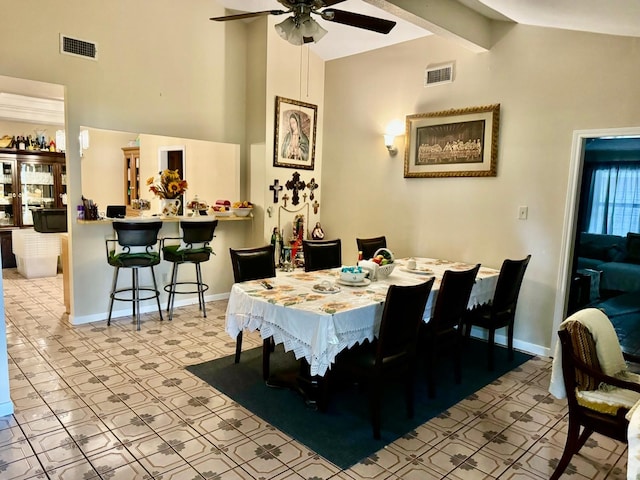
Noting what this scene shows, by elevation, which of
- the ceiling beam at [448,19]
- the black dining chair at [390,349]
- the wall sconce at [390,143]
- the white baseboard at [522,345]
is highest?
the ceiling beam at [448,19]

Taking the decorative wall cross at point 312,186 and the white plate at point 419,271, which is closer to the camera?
the white plate at point 419,271

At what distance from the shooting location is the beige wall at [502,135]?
140 inches

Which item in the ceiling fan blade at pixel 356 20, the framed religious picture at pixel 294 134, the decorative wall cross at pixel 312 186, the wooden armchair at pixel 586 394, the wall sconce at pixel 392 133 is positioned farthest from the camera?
the decorative wall cross at pixel 312 186

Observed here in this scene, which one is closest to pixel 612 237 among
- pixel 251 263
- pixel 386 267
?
pixel 386 267

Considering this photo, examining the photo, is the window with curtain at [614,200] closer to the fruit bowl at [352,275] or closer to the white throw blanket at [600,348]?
the white throw blanket at [600,348]

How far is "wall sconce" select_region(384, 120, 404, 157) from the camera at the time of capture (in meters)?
4.87

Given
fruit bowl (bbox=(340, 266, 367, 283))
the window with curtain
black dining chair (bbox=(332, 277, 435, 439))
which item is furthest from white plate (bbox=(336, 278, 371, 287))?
the window with curtain

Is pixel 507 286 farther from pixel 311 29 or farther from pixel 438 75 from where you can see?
pixel 311 29

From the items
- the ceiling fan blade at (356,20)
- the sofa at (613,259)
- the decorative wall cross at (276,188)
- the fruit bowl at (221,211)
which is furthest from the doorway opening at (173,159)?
the sofa at (613,259)

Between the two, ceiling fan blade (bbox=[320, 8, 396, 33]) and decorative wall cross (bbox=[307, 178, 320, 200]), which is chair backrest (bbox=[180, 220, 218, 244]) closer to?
decorative wall cross (bbox=[307, 178, 320, 200])

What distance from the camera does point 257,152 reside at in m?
5.33

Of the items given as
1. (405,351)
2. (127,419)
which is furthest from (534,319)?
(127,419)

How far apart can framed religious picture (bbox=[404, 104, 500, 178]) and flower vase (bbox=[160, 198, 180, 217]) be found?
2630mm

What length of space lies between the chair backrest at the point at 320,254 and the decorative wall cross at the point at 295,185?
1593mm
